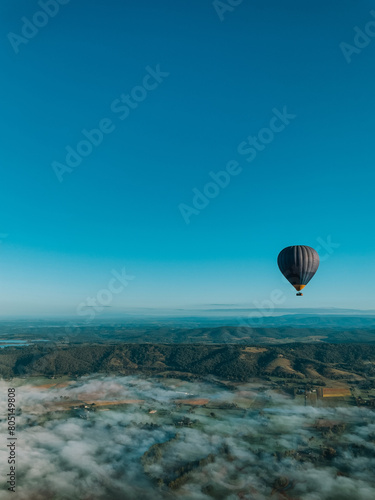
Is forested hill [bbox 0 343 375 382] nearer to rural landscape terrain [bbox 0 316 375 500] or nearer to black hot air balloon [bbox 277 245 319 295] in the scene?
rural landscape terrain [bbox 0 316 375 500]

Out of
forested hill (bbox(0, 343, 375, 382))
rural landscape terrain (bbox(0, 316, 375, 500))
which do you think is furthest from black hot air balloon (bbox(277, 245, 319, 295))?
forested hill (bbox(0, 343, 375, 382))

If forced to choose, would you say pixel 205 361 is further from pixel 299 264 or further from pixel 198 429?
pixel 299 264

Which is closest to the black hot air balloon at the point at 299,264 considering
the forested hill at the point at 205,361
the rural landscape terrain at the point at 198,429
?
the rural landscape terrain at the point at 198,429

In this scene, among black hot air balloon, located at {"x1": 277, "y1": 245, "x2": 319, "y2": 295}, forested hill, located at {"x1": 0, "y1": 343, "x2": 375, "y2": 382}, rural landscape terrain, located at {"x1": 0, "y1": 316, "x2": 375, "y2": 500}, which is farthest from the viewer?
forested hill, located at {"x1": 0, "y1": 343, "x2": 375, "y2": 382}

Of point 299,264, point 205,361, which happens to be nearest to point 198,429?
point 299,264

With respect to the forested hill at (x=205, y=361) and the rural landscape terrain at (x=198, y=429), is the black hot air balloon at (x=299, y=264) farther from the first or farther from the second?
the forested hill at (x=205, y=361)

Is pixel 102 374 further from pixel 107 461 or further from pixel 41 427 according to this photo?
pixel 107 461
